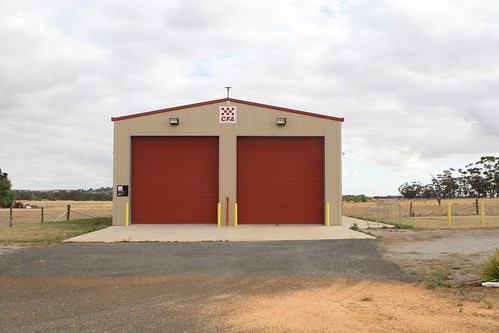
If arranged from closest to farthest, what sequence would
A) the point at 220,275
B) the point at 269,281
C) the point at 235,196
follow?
the point at 269,281 < the point at 220,275 < the point at 235,196

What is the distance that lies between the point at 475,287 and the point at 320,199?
15133mm

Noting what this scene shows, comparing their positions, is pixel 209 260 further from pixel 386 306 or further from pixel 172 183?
pixel 172 183

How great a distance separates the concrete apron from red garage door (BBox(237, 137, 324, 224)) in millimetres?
1068

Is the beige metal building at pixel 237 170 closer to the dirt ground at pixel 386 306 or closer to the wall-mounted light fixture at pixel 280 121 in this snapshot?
the wall-mounted light fixture at pixel 280 121

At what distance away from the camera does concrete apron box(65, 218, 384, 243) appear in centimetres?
1769

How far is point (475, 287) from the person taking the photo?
8648 mm

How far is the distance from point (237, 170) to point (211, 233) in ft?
15.3

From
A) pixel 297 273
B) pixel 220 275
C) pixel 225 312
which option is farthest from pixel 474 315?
pixel 220 275

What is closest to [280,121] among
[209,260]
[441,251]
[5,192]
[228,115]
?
[228,115]

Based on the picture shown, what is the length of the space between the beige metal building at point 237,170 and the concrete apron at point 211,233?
103 centimetres

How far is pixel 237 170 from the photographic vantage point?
2362 cm

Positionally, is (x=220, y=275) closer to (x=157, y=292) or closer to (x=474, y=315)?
(x=157, y=292)

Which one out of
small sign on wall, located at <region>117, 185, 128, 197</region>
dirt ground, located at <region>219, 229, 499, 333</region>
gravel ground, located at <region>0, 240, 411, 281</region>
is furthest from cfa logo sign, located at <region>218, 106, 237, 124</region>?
dirt ground, located at <region>219, 229, 499, 333</region>

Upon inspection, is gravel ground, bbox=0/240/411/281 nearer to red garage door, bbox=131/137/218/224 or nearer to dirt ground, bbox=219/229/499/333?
dirt ground, bbox=219/229/499/333
